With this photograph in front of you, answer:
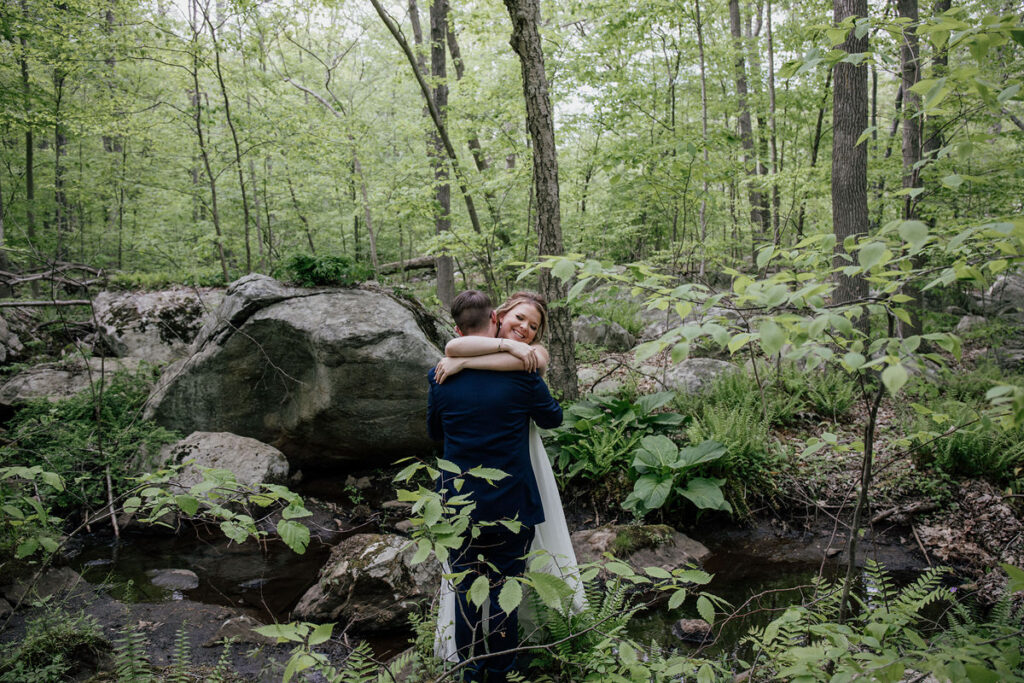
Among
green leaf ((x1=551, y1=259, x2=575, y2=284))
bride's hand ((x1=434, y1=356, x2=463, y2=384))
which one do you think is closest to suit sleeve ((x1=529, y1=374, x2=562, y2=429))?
bride's hand ((x1=434, y1=356, x2=463, y2=384))

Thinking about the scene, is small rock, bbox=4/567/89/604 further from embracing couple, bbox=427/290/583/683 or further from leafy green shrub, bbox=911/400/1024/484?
leafy green shrub, bbox=911/400/1024/484

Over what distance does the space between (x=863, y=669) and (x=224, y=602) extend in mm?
4700

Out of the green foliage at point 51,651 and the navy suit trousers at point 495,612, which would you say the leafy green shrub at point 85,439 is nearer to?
the green foliage at point 51,651

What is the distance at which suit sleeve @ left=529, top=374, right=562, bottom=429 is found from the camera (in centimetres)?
285

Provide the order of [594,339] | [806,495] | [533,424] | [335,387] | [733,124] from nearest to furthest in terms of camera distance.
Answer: [533,424] < [806,495] < [335,387] < [594,339] < [733,124]

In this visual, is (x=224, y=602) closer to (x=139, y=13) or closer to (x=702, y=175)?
(x=702, y=175)

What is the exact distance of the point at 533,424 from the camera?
3.14 meters

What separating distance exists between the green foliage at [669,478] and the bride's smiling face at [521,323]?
8.60ft

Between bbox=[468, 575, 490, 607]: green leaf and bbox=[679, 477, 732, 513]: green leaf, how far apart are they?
3729 millimetres

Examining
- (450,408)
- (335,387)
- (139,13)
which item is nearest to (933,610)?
(450,408)

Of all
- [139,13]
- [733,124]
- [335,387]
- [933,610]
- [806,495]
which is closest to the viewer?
[933,610]

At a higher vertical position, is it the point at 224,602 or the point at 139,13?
the point at 139,13

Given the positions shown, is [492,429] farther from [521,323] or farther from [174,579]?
[174,579]

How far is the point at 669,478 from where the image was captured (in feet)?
16.6
